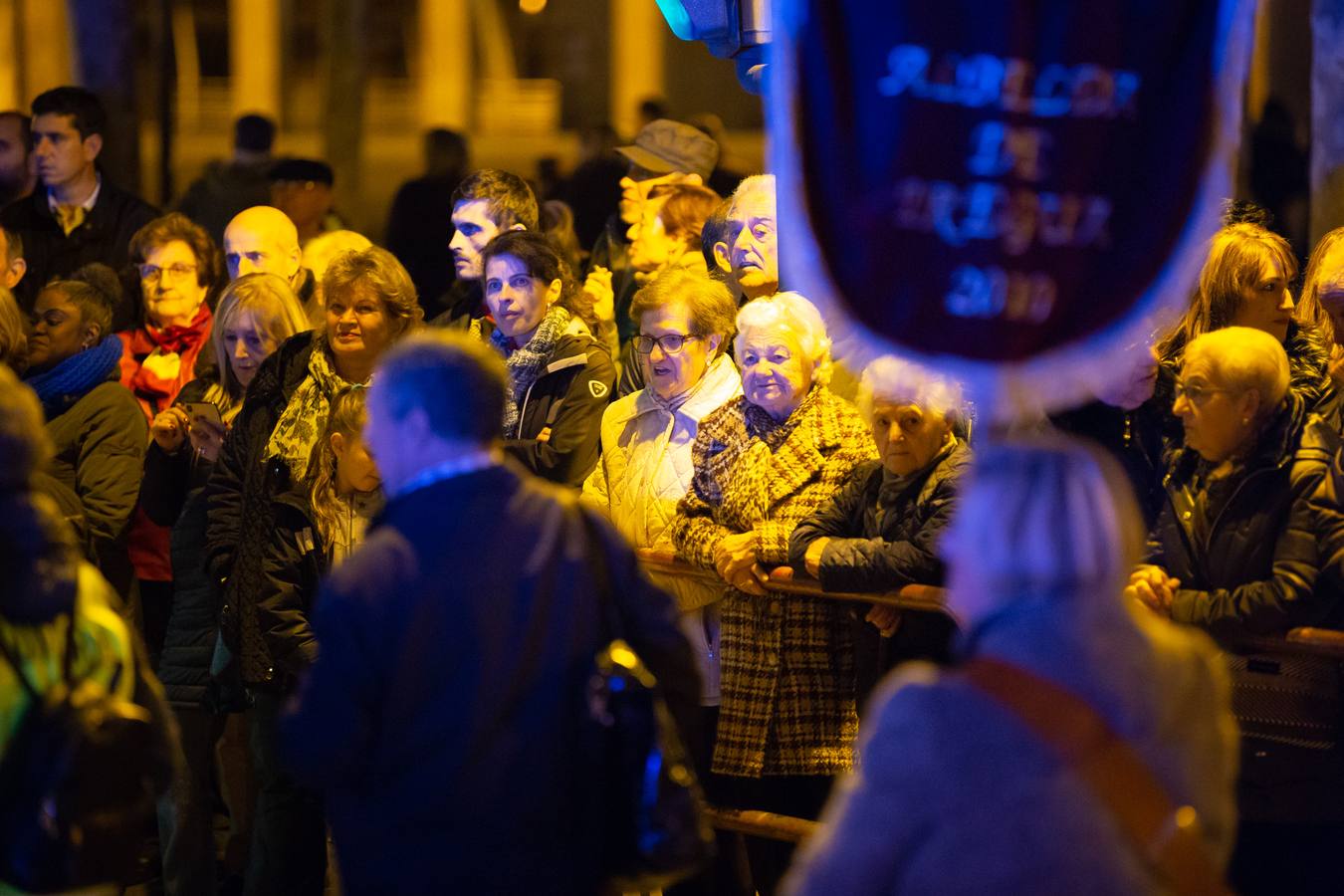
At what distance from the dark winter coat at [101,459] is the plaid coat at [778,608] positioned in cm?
212

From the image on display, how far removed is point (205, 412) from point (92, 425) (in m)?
0.48

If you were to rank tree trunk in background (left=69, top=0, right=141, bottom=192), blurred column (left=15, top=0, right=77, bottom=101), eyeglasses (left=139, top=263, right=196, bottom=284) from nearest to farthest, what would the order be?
eyeglasses (left=139, top=263, right=196, bottom=284), tree trunk in background (left=69, top=0, right=141, bottom=192), blurred column (left=15, top=0, right=77, bottom=101)

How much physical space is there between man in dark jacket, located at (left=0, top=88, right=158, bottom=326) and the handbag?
6223mm

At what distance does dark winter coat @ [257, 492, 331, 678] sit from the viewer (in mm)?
6227

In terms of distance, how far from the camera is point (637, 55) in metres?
37.7

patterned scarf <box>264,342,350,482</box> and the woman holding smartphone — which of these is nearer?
patterned scarf <box>264,342,350,482</box>

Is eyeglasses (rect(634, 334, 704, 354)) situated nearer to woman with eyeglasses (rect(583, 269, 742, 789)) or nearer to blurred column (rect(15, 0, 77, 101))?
woman with eyeglasses (rect(583, 269, 742, 789))

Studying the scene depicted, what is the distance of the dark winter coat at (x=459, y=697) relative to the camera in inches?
164

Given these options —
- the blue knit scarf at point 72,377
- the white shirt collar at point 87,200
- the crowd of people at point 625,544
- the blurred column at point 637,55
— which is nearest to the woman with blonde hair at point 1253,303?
the crowd of people at point 625,544

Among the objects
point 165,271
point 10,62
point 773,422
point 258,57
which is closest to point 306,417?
point 773,422

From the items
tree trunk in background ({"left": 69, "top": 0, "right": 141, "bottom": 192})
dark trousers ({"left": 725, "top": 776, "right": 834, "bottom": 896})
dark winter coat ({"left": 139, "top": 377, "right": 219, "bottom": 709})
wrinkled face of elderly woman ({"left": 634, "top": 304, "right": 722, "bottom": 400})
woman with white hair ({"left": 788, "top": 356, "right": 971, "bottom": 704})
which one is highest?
tree trunk in background ({"left": 69, "top": 0, "right": 141, "bottom": 192})

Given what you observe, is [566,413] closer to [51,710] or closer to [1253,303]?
[1253,303]

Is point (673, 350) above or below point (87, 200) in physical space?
below

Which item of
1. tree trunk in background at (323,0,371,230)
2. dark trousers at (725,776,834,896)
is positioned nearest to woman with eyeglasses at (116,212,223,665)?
dark trousers at (725,776,834,896)
